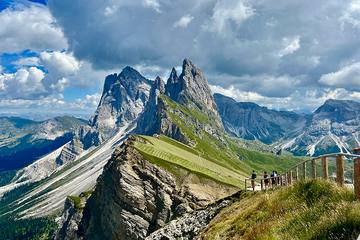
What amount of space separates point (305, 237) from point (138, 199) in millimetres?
109119

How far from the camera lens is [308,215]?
15508 millimetres

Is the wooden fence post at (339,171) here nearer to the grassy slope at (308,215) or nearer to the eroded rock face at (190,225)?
the grassy slope at (308,215)

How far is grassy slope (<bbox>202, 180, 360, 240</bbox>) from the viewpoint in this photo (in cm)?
1236

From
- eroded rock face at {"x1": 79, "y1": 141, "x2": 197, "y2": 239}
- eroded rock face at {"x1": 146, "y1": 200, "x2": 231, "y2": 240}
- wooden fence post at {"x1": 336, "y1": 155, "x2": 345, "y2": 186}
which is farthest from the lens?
eroded rock face at {"x1": 79, "y1": 141, "x2": 197, "y2": 239}

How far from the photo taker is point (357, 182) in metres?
14.3

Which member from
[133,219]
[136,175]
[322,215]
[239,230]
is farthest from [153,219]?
[322,215]

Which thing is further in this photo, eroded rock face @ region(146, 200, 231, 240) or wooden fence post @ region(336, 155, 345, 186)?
eroded rock face @ region(146, 200, 231, 240)

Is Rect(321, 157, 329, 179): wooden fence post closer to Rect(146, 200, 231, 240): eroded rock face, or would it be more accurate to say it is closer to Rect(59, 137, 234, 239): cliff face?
Rect(146, 200, 231, 240): eroded rock face

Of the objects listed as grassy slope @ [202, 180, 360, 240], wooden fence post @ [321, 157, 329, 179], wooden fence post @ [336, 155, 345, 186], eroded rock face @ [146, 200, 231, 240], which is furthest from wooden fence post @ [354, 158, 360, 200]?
eroded rock face @ [146, 200, 231, 240]

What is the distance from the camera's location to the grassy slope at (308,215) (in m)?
12.4

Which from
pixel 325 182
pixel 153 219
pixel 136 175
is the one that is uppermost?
pixel 325 182

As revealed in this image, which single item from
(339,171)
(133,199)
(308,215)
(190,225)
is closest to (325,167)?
(339,171)

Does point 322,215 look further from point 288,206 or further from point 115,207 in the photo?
point 115,207

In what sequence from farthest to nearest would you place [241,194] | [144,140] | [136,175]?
[144,140]
[136,175]
[241,194]
